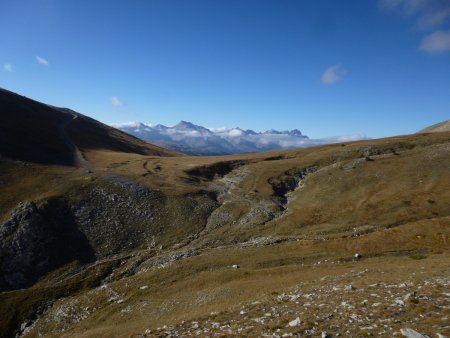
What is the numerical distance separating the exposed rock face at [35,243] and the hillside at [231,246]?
261mm

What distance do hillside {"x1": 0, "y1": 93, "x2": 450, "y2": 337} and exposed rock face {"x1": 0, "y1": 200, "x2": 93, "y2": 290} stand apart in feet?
0.86

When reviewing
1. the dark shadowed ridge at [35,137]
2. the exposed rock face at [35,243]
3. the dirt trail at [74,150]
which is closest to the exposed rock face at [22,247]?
the exposed rock face at [35,243]

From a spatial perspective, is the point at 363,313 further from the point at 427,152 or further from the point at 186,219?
the point at 427,152

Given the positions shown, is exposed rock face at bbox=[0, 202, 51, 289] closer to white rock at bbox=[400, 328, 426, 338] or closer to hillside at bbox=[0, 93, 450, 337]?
hillside at bbox=[0, 93, 450, 337]

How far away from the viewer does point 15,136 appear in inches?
5241

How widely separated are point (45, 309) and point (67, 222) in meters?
24.9

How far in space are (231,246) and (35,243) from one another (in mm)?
36828

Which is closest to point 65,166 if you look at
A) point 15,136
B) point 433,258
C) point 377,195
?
point 15,136

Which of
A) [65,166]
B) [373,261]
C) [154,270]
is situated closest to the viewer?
[373,261]

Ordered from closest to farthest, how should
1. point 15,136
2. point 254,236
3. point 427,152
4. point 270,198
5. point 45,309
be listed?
point 45,309 → point 254,236 → point 270,198 → point 427,152 → point 15,136

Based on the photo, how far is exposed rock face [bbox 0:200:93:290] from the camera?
60.1 meters

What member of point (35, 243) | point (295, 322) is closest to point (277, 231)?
point (35, 243)

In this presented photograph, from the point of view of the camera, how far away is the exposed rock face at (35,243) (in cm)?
6015

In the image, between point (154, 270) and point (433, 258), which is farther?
point (154, 270)
